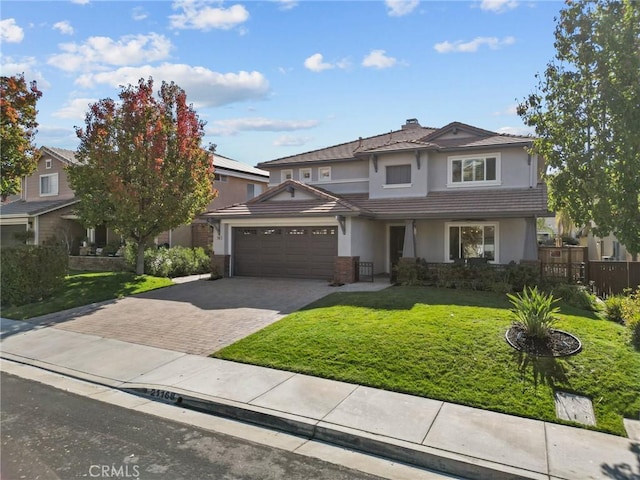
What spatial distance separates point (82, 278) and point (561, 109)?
1847 centimetres

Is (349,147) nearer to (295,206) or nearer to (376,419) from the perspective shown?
(295,206)

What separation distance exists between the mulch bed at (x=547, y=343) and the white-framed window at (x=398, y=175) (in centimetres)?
1172

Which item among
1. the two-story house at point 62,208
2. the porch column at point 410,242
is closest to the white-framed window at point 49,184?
the two-story house at point 62,208

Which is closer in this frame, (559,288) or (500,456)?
(500,456)

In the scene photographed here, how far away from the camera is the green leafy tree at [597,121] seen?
6555 mm

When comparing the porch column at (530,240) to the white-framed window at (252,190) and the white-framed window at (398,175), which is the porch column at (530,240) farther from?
the white-framed window at (252,190)

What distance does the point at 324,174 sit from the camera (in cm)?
2191

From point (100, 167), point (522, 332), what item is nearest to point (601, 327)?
point (522, 332)

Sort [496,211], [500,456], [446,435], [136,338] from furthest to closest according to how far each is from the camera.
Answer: [496,211] < [136,338] < [446,435] < [500,456]

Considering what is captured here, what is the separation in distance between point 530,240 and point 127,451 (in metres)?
15.0

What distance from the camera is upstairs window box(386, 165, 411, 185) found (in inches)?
766

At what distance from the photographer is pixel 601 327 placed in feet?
30.6

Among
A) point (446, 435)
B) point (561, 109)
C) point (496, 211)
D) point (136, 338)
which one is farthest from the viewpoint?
point (496, 211)

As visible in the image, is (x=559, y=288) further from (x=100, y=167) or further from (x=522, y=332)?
(x=100, y=167)
